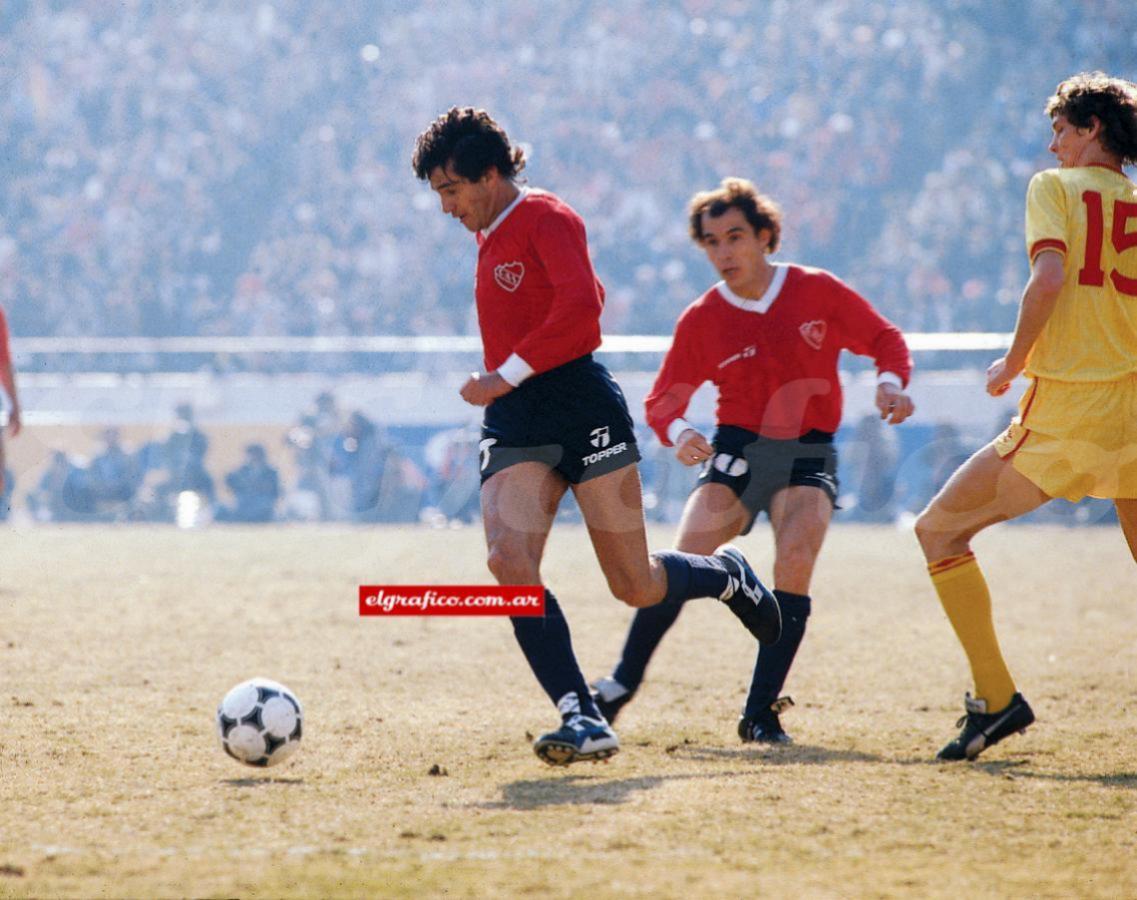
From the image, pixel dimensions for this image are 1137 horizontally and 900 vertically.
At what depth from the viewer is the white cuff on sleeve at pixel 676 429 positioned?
5.70 meters

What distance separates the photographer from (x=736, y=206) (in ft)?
19.3

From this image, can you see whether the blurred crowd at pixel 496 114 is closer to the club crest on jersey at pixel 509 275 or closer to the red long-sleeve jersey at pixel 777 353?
the red long-sleeve jersey at pixel 777 353

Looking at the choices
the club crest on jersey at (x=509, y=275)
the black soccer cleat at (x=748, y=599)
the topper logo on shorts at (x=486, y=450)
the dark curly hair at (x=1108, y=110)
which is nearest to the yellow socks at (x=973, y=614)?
the black soccer cleat at (x=748, y=599)

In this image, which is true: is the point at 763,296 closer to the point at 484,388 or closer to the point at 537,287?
the point at 537,287

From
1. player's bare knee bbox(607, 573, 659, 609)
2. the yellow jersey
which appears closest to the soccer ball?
player's bare knee bbox(607, 573, 659, 609)

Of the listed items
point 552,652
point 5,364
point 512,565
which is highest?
point 5,364

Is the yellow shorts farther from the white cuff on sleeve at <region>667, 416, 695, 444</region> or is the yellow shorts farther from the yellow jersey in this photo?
the white cuff on sleeve at <region>667, 416, 695, 444</region>

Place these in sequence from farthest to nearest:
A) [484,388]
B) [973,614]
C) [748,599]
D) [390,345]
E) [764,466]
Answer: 1. [390,345]
2. [764,466]
3. [748,599]
4. [973,614]
5. [484,388]

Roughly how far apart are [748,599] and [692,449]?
0.60 meters

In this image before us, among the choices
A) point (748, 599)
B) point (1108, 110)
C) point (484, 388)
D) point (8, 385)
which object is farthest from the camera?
point (8, 385)

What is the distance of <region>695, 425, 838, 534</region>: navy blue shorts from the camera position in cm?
583

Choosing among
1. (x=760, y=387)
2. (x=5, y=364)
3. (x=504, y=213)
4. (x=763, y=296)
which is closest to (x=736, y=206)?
(x=763, y=296)

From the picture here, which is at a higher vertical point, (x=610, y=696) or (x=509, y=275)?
(x=509, y=275)

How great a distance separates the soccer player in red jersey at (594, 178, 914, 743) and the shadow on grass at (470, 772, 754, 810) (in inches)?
42.2
